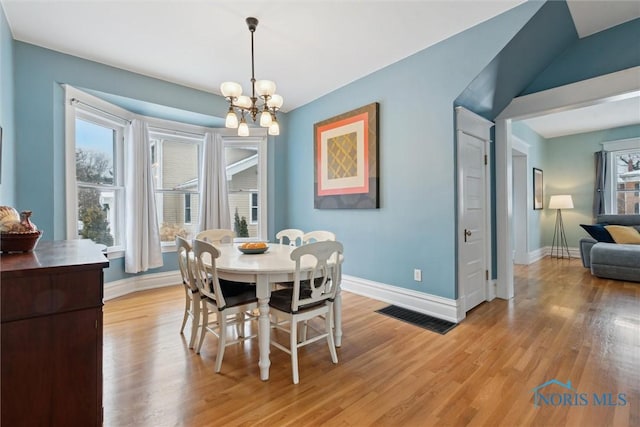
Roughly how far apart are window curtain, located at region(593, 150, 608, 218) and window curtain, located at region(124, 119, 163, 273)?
27.3 ft

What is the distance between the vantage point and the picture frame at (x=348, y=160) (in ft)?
11.5

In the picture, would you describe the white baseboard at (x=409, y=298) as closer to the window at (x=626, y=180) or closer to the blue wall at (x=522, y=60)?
the blue wall at (x=522, y=60)

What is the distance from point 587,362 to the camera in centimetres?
209

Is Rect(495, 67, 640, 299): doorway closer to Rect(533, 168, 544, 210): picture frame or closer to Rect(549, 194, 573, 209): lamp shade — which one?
Rect(533, 168, 544, 210): picture frame

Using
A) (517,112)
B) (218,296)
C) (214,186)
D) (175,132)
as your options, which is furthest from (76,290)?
(517,112)

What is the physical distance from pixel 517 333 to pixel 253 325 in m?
2.46

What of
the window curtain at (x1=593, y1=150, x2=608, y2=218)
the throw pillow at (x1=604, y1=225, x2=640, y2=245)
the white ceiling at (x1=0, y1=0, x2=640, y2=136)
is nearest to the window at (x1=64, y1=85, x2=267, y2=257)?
the white ceiling at (x1=0, y1=0, x2=640, y2=136)

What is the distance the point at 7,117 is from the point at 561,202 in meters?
8.71

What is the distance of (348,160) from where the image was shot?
12.6 feet

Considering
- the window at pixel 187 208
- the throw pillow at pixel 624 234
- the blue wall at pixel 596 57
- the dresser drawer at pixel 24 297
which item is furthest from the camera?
the throw pillow at pixel 624 234

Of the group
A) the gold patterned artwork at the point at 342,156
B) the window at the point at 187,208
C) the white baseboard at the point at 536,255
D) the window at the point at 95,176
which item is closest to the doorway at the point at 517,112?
the gold patterned artwork at the point at 342,156

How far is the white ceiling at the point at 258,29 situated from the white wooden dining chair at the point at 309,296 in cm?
200

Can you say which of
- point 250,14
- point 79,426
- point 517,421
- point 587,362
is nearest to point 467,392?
point 517,421

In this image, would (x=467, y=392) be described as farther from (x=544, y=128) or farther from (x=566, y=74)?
(x=544, y=128)
